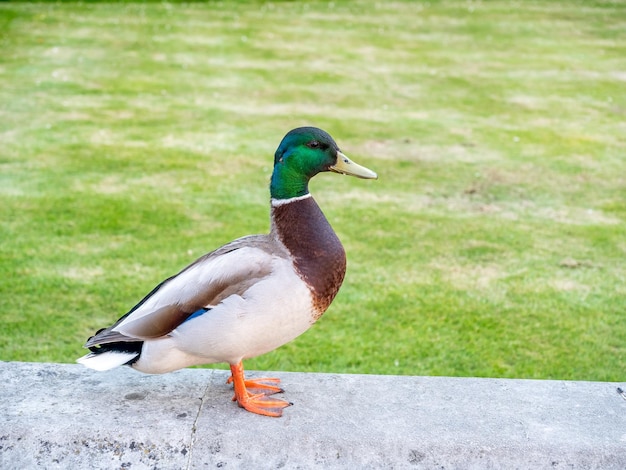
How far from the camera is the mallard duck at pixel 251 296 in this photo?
237 centimetres

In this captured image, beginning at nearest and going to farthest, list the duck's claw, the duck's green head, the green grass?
the duck's green head < the duck's claw < the green grass

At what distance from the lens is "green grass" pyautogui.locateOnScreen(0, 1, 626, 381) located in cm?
418

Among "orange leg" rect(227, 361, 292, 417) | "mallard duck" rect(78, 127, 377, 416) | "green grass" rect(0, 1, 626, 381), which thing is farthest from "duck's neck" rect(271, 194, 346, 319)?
"green grass" rect(0, 1, 626, 381)

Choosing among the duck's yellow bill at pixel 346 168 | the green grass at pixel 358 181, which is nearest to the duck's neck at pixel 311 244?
the duck's yellow bill at pixel 346 168

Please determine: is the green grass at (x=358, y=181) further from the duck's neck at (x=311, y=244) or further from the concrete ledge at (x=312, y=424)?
the duck's neck at (x=311, y=244)

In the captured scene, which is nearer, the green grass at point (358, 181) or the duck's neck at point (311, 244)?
the duck's neck at point (311, 244)

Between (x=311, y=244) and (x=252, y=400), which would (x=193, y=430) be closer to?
(x=252, y=400)

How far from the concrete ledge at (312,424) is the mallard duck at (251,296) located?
15 centimetres

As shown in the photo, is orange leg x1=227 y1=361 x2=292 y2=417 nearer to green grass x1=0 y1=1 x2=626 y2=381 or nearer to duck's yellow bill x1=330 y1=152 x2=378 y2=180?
duck's yellow bill x1=330 y1=152 x2=378 y2=180

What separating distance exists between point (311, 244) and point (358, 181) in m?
4.06

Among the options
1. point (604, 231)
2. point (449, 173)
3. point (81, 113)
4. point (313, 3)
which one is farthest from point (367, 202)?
point (313, 3)

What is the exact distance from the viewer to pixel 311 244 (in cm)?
241

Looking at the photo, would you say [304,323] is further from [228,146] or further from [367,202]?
[228,146]

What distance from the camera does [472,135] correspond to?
7.74 meters
